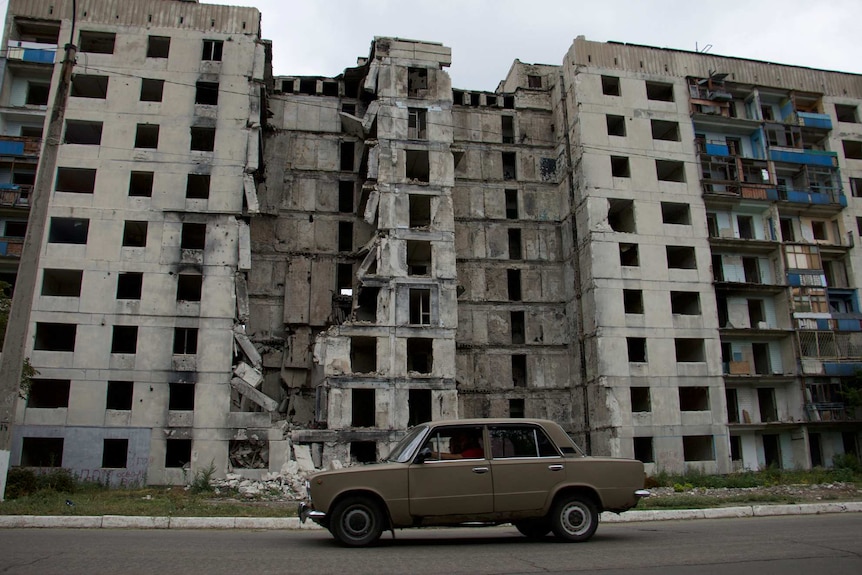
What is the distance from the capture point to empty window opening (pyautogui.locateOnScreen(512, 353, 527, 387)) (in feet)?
129

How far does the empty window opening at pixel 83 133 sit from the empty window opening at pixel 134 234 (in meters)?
4.77

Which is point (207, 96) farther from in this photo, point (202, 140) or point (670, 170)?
point (670, 170)

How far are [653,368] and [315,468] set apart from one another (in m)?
18.2

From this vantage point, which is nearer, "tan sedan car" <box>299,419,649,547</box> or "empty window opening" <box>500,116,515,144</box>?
"tan sedan car" <box>299,419,649,547</box>

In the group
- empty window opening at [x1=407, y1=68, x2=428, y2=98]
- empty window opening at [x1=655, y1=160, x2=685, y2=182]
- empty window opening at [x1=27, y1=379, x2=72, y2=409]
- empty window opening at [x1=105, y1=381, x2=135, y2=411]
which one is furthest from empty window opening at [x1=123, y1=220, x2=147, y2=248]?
empty window opening at [x1=655, y1=160, x2=685, y2=182]

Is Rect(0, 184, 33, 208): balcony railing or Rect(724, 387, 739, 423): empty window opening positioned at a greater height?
Rect(0, 184, 33, 208): balcony railing

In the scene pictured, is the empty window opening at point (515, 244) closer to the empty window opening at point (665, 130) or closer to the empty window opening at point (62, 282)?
the empty window opening at point (665, 130)

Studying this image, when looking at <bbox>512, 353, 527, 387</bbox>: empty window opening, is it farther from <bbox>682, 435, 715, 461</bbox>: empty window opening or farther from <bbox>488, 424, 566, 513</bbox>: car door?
<bbox>488, 424, 566, 513</bbox>: car door

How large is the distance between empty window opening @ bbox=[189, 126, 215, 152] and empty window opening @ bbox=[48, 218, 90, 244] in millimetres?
6795

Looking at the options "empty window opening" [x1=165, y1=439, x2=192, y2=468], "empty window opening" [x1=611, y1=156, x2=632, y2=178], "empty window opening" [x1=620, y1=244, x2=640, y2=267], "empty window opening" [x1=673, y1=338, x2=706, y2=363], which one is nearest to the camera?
"empty window opening" [x1=165, y1=439, x2=192, y2=468]

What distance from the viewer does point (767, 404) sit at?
38125 millimetres

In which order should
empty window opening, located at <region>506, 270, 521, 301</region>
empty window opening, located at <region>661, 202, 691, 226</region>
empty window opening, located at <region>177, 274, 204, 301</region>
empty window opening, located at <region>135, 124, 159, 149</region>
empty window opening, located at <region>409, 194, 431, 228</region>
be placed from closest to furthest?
1. empty window opening, located at <region>177, 274, 204, 301</region>
2. empty window opening, located at <region>135, 124, 159, 149</region>
3. empty window opening, located at <region>409, 194, 431, 228</region>
4. empty window opening, located at <region>661, 202, 691, 226</region>
5. empty window opening, located at <region>506, 270, 521, 301</region>

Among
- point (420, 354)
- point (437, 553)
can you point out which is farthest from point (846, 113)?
point (437, 553)

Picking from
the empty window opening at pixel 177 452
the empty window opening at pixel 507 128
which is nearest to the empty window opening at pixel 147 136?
the empty window opening at pixel 177 452
